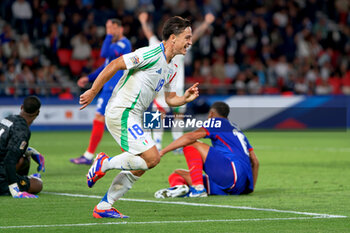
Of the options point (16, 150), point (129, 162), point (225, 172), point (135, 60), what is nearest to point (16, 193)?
point (16, 150)

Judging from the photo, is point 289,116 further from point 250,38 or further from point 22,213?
point 22,213

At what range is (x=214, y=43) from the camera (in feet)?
90.6

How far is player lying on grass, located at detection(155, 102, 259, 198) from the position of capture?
28.8ft

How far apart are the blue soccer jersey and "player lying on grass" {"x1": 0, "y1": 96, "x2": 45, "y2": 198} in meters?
2.18

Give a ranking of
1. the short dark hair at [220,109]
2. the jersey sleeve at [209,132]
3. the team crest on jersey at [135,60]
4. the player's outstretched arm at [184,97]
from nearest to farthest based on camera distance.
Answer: the team crest on jersey at [135,60]
the player's outstretched arm at [184,97]
the jersey sleeve at [209,132]
the short dark hair at [220,109]

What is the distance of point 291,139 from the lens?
21.1 m

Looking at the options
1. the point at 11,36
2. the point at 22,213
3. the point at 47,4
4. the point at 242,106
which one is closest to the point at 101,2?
the point at 47,4

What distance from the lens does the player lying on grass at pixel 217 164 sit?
8.78m

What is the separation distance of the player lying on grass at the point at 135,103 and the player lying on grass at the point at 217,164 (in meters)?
1.61

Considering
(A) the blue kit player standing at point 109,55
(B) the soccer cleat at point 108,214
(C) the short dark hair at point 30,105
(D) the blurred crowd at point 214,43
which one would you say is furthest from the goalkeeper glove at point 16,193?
(D) the blurred crowd at point 214,43

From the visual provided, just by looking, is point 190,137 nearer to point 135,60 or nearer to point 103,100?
point 135,60

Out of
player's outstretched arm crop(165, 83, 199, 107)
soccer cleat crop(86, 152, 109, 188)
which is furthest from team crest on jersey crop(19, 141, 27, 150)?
player's outstretched arm crop(165, 83, 199, 107)

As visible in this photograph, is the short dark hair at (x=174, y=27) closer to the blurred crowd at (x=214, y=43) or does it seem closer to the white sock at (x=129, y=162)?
the white sock at (x=129, y=162)

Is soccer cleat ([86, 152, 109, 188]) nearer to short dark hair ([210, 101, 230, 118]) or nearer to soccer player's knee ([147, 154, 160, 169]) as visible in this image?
soccer player's knee ([147, 154, 160, 169])
